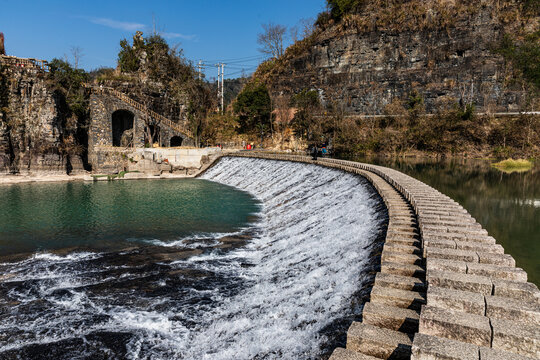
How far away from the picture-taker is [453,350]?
343cm

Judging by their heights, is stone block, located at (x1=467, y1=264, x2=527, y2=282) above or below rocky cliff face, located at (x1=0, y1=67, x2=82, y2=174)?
below

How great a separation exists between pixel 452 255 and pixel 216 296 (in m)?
6.00

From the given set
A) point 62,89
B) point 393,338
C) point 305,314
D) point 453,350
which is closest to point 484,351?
point 453,350

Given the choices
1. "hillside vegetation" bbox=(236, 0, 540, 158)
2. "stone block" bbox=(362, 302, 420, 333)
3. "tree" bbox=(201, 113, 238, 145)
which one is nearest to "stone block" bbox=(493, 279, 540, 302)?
"stone block" bbox=(362, 302, 420, 333)

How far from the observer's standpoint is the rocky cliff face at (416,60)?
4784 cm

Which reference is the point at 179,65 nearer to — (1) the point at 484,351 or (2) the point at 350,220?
(2) the point at 350,220

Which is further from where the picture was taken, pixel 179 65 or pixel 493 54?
pixel 179 65

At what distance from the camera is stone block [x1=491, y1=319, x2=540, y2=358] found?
3.45 m

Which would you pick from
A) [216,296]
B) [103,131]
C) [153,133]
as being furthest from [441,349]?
[153,133]

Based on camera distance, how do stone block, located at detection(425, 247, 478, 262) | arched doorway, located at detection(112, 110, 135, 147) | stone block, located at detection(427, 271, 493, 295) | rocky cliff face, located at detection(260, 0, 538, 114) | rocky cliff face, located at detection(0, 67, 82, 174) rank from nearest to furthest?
stone block, located at detection(427, 271, 493, 295) < stone block, located at detection(425, 247, 478, 262) < rocky cliff face, located at detection(0, 67, 82, 174) < arched doorway, located at detection(112, 110, 135, 147) < rocky cliff face, located at detection(260, 0, 538, 114)

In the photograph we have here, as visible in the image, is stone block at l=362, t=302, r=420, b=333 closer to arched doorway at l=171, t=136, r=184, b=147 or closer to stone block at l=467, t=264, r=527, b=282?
stone block at l=467, t=264, r=527, b=282

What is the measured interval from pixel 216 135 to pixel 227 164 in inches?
797

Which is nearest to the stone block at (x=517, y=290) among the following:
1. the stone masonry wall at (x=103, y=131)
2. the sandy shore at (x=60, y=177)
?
the sandy shore at (x=60, y=177)

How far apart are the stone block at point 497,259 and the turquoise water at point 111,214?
1171 cm
